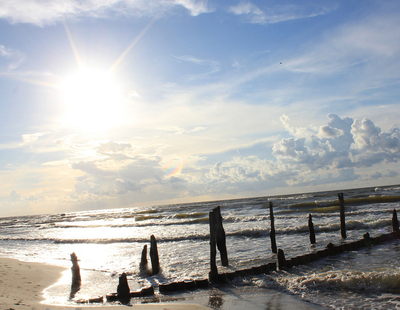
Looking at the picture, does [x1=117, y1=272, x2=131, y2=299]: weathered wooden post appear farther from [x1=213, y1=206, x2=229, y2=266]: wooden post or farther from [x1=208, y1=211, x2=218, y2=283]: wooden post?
[x1=213, y1=206, x2=229, y2=266]: wooden post

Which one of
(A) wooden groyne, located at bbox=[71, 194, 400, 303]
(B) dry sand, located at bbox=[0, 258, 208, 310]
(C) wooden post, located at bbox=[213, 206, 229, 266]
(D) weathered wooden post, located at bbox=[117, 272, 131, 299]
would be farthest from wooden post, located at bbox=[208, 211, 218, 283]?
(D) weathered wooden post, located at bbox=[117, 272, 131, 299]

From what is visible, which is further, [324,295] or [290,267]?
[290,267]

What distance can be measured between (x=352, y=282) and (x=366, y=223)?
1581 cm

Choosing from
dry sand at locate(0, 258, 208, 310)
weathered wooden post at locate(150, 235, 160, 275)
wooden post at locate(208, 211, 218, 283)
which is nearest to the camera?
dry sand at locate(0, 258, 208, 310)

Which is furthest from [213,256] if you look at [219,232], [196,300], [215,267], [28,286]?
[28,286]

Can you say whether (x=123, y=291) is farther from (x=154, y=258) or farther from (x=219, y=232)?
(x=219, y=232)

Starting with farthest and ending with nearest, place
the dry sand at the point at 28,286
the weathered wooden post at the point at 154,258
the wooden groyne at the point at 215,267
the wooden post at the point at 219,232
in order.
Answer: the weathered wooden post at the point at 154,258, the wooden post at the point at 219,232, the wooden groyne at the point at 215,267, the dry sand at the point at 28,286

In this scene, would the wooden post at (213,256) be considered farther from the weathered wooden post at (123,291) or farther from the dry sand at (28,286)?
the weathered wooden post at (123,291)

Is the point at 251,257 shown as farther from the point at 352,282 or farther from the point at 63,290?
the point at 63,290

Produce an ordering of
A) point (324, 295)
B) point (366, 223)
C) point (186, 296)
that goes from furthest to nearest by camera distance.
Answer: point (366, 223) → point (186, 296) → point (324, 295)

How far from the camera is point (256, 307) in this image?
7953mm

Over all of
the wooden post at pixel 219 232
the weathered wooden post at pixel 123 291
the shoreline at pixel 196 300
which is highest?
the wooden post at pixel 219 232

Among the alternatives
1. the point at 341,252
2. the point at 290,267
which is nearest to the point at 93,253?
the point at 290,267

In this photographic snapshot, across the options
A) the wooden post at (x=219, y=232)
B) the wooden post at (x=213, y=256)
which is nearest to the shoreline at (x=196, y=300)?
the wooden post at (x=213, y=256)
